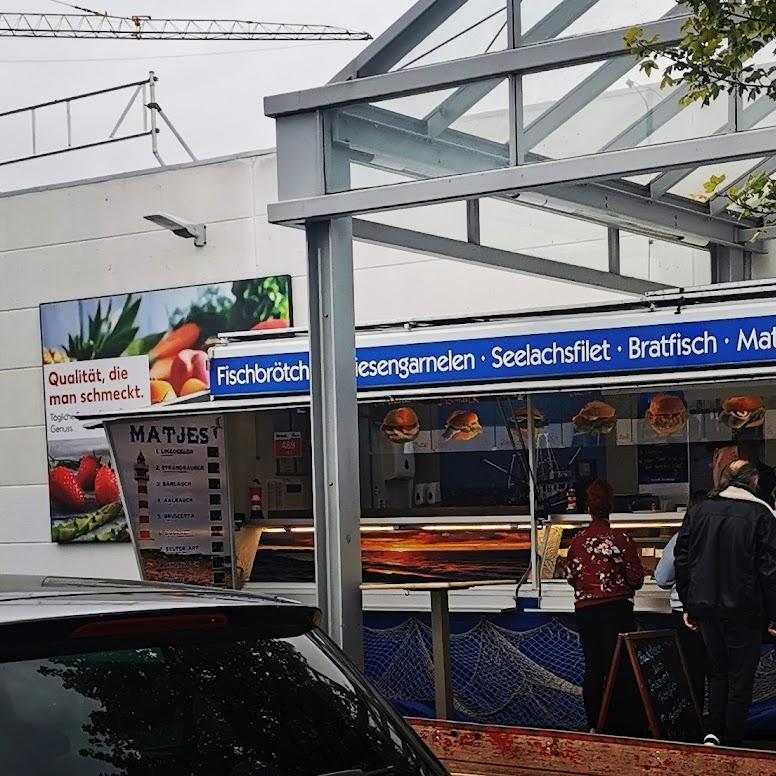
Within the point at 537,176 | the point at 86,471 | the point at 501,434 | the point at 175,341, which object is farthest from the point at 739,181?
the point at 86,471

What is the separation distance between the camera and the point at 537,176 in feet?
21.1

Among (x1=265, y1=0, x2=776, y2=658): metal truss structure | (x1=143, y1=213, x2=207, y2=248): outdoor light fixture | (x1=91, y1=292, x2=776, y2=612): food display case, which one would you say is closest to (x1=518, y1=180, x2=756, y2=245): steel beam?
(x1=91, y1=292, x2=776, y2=612): food display case

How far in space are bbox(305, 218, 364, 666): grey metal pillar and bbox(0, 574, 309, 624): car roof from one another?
321cm

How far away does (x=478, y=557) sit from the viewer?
36.2ft

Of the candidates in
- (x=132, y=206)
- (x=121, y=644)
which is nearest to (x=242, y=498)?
(x=132, y=206)

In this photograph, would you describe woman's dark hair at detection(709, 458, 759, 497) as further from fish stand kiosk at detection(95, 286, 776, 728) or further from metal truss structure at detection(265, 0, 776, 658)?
metal truss structure at detection(265, 0, 776, 658)

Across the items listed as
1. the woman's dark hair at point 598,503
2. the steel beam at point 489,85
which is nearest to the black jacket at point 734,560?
the woman's dark hair at point 598,503

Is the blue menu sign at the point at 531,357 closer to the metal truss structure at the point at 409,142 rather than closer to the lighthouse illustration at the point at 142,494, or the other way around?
the lighthouse illustration at the point at 142,494

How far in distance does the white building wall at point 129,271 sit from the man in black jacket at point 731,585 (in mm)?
7309

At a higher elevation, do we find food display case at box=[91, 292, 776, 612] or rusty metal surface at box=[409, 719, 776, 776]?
food display case at box=[91, 292, 776, 612]

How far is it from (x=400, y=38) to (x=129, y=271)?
12.6 m

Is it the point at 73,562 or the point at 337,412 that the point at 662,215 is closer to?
the point at 337,412

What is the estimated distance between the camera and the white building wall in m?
16.7

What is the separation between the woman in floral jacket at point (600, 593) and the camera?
9242mm
